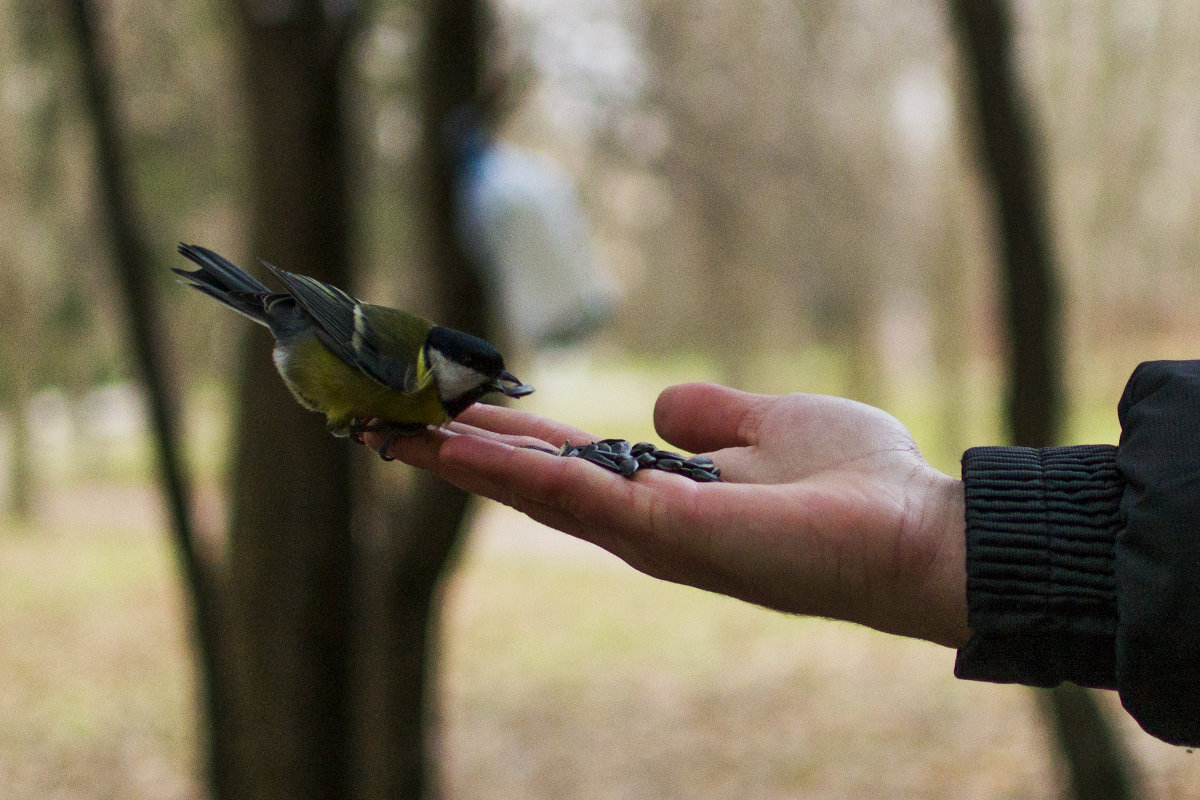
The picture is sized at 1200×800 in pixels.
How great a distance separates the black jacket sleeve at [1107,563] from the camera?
4.34ft

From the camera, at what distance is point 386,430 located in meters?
2.28

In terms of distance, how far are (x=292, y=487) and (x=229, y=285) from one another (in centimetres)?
104

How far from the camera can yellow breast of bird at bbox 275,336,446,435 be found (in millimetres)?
2225

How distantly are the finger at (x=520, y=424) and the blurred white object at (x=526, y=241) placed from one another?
2067 mm

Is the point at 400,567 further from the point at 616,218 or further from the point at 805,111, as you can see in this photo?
the point at 805,111

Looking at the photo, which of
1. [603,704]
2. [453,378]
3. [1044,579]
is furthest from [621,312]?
[1044,579]

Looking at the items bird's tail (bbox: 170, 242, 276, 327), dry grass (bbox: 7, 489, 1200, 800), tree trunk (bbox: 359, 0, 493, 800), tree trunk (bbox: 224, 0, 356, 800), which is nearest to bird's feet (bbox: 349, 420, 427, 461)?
bird's tail (bbox: 170, 242, 276, 327)

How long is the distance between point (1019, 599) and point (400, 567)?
327cm

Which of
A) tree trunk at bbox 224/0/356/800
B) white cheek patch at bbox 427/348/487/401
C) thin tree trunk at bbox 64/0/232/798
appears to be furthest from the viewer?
thin tree trunk at bbox 64/0/232/798

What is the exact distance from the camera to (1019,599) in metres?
1.45

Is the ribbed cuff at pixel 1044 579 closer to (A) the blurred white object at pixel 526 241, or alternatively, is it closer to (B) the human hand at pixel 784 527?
(B) the human hand at pixel 784 527

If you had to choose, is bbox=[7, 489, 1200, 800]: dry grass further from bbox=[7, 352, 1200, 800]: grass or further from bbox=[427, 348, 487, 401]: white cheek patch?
bbox=[427, 348, 487, 401]: white cheek patch

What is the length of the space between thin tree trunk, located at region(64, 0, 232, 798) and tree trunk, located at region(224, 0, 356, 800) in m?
0.27

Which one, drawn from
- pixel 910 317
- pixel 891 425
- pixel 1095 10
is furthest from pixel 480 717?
pixel 910 317
